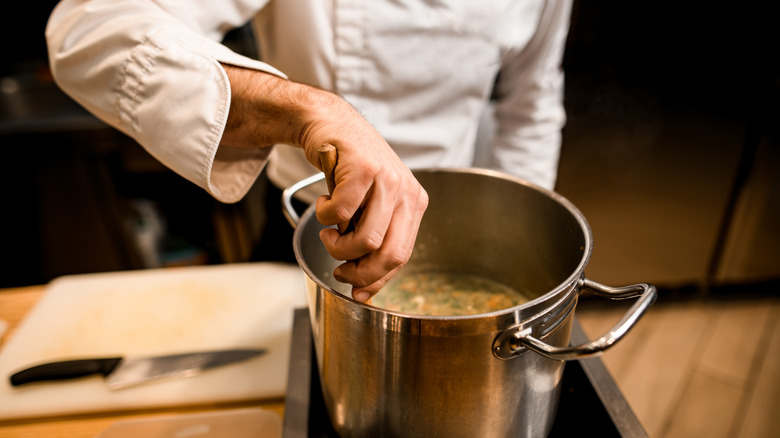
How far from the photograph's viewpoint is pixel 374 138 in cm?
48

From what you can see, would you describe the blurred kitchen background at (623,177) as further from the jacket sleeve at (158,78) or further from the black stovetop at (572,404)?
the black stovetop at (572,404)

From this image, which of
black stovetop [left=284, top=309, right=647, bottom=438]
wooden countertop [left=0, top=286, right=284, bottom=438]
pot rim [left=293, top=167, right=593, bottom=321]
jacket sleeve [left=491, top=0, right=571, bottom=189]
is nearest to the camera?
pot rim [left=293, top=167, right=593, bottom=321]

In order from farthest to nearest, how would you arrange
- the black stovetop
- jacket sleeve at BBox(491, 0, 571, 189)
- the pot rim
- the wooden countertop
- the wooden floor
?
the wooden floor → jacket sleeve at BBox(491, 0, 571, 189) → the wooden countertop → the black stovetop → the pot rim

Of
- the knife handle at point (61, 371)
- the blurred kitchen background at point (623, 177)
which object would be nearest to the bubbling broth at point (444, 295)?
the knife handle at point (61, 371)

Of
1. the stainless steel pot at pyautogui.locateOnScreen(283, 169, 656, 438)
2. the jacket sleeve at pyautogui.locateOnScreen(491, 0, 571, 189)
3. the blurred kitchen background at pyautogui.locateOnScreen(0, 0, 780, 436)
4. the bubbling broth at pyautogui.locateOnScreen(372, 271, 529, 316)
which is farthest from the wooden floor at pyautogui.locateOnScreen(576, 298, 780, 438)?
the stainless steel pot at pyautogui.locateOnScreen(283, 169, 656, 438)

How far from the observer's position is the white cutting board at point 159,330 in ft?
2.14

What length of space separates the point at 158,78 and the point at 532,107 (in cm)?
70

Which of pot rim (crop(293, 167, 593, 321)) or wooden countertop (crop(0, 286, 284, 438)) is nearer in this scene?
pot rim (crop(293, 167, 593, 321))

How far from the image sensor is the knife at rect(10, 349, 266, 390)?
66 cm

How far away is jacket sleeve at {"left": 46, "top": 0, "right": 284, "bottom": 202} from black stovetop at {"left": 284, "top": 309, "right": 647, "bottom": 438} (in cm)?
24

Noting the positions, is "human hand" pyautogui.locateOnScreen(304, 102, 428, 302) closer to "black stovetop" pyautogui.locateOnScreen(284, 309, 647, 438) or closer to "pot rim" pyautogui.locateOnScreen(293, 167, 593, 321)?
"pot rim" pyautogui.locateOnScreen(293, 167, 593, 321)

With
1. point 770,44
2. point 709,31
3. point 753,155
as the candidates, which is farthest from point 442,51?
point 753,155

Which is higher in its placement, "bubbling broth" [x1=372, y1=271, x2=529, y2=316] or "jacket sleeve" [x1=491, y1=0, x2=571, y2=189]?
"jacket sleeve" [x1=491, y1=0, x2=571, y2=189]

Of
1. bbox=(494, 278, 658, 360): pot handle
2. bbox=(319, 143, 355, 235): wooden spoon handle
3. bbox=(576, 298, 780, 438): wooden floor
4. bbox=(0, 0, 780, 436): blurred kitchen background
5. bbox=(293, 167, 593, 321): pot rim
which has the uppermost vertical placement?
bbox=(319, 143, 355, 235): wooden spoon handle
